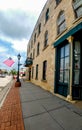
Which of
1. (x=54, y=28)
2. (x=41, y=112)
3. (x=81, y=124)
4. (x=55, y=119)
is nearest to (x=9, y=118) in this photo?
(x=41, y=112)

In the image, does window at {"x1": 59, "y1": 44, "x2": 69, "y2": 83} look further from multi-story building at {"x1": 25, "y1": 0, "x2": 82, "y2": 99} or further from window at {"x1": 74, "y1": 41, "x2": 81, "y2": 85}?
window at {"x1": 74, "y1": 41, "x2": 81, "y2": 85}

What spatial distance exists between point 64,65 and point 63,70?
1.09ft

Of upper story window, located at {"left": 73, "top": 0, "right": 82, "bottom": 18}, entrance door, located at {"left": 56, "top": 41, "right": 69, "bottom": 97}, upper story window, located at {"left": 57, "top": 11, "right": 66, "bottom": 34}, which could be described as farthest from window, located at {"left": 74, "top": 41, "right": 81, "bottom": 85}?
upper story window, located at {"left": 57, "top": 11, "right": 66, "bottom": 34}

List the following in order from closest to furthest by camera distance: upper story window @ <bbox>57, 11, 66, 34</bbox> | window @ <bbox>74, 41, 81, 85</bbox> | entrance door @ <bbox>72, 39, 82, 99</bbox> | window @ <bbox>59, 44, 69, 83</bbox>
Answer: entrance door @ <bbox>72, 39, 82, 99</bbox> < window @ <bbox>74, 41, 81, 85</bbox> < window @ <bbox>59, 44, 69, 83</bbox> < upper story window @ <bbox>57, 11, 66, 34</bbox>

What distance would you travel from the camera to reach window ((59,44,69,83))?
322 inches

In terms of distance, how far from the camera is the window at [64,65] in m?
8.18

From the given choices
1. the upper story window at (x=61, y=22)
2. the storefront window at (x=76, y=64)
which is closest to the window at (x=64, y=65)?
the storefront window at (x=76, y=64)

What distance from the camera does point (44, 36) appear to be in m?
14.4

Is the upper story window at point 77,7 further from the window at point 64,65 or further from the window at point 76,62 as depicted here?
the window at point 64,65

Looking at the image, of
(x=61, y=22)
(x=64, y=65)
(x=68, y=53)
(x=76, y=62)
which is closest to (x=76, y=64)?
(x=76, y=62)

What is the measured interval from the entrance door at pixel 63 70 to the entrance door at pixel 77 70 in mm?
868

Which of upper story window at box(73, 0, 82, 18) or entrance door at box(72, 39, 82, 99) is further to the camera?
upper story window at box(73, 0, 82, 18)

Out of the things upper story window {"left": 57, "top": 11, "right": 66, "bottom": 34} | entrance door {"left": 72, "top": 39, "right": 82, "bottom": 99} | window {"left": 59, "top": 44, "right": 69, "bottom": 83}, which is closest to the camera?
entrance door {"left": 72, "top": 39, "right": 82, "bottom": 99}

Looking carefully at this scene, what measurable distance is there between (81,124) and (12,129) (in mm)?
1989
